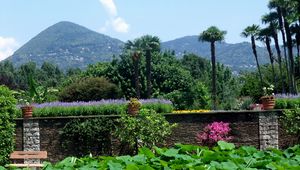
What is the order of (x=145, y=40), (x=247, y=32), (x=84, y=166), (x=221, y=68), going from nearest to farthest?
(x=84, y=166), (x=145, y=40), (x=247, y=32), (x=221, y=68)

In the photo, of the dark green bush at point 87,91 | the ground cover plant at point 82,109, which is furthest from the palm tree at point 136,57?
the ground cover plant at point 82,109

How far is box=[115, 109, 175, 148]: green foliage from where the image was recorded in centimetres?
1336

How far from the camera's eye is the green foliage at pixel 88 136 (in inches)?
558

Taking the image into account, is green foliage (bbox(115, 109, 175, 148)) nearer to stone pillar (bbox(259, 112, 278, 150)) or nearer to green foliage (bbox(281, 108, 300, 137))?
stone pillar (bbox(259, 112, 278, 150))

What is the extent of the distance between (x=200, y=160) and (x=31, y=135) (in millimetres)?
11724

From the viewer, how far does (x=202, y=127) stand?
46.0 feet

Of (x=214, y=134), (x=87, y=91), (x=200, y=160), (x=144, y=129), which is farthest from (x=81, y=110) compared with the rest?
(x=87, y=91)

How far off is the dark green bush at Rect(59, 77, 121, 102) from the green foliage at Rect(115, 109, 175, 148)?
73.7ft

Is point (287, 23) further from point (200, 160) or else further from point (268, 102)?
point (200, 160)

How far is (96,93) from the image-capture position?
36.5 meters

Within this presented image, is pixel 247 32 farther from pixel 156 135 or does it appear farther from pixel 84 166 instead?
pixel 84 166

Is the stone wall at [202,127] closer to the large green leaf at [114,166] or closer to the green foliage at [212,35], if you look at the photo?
the large green leaf at [114,166]

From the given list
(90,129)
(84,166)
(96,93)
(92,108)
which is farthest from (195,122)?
(96,93)

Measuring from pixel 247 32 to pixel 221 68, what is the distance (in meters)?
11.6
